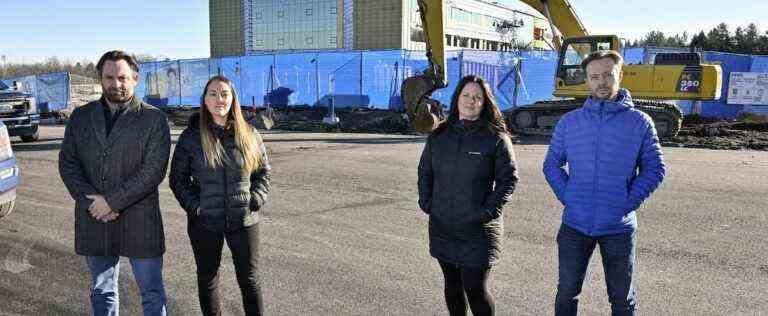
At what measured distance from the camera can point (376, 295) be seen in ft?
14.5

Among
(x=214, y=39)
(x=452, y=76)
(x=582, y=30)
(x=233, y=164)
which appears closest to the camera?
(x=233, y=164)

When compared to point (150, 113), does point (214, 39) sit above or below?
above

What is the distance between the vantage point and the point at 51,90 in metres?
30.4

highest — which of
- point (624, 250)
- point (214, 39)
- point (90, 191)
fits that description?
point (214, 39)

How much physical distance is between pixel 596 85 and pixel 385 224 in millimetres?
3662

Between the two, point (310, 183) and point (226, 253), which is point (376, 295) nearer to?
point (226, 253)

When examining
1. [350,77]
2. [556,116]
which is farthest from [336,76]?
[556,116]

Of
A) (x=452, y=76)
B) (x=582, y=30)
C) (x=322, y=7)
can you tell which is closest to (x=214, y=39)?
(x=322, y=7)

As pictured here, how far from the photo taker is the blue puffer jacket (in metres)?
3.16

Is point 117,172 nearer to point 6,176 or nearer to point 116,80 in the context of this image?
point 116,80

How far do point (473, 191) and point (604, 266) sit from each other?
2.82ft

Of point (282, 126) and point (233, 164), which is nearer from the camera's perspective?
point (233, 164)

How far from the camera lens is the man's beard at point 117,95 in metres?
3.28

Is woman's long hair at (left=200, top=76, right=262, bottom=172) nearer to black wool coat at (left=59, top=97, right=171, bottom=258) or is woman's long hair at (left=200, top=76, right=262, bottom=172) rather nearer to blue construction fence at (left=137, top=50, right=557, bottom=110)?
black wool coat at (left=59, top=97, right=171, bottom=258)
